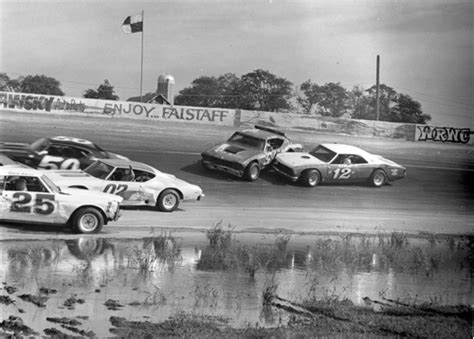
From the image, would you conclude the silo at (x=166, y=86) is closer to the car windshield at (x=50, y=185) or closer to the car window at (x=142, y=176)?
the car window at (x=142, y=176)

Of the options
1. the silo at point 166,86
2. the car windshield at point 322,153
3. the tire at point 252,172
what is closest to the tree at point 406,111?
the car windshield at point 322,153

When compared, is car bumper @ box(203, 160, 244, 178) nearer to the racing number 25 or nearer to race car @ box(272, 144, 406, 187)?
race car @ box(272, 144, 406, 187)

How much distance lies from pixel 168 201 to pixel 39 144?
2.01m

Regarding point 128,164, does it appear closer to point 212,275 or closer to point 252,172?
point 252,172

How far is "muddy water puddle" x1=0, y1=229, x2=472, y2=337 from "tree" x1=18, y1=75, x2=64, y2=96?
83.3 inches

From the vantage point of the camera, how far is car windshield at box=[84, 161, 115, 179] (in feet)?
34.0

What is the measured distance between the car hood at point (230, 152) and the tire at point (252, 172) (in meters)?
0.15

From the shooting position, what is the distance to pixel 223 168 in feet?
35.6

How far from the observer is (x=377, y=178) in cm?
1150

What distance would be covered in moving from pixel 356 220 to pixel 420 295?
1.60 m

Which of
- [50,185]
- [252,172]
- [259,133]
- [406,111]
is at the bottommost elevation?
[50,185]

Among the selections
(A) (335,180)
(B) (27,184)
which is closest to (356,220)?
(A) (335,180)

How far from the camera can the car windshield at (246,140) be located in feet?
35.7

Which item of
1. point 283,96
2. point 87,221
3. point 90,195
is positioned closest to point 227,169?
point 283,96
